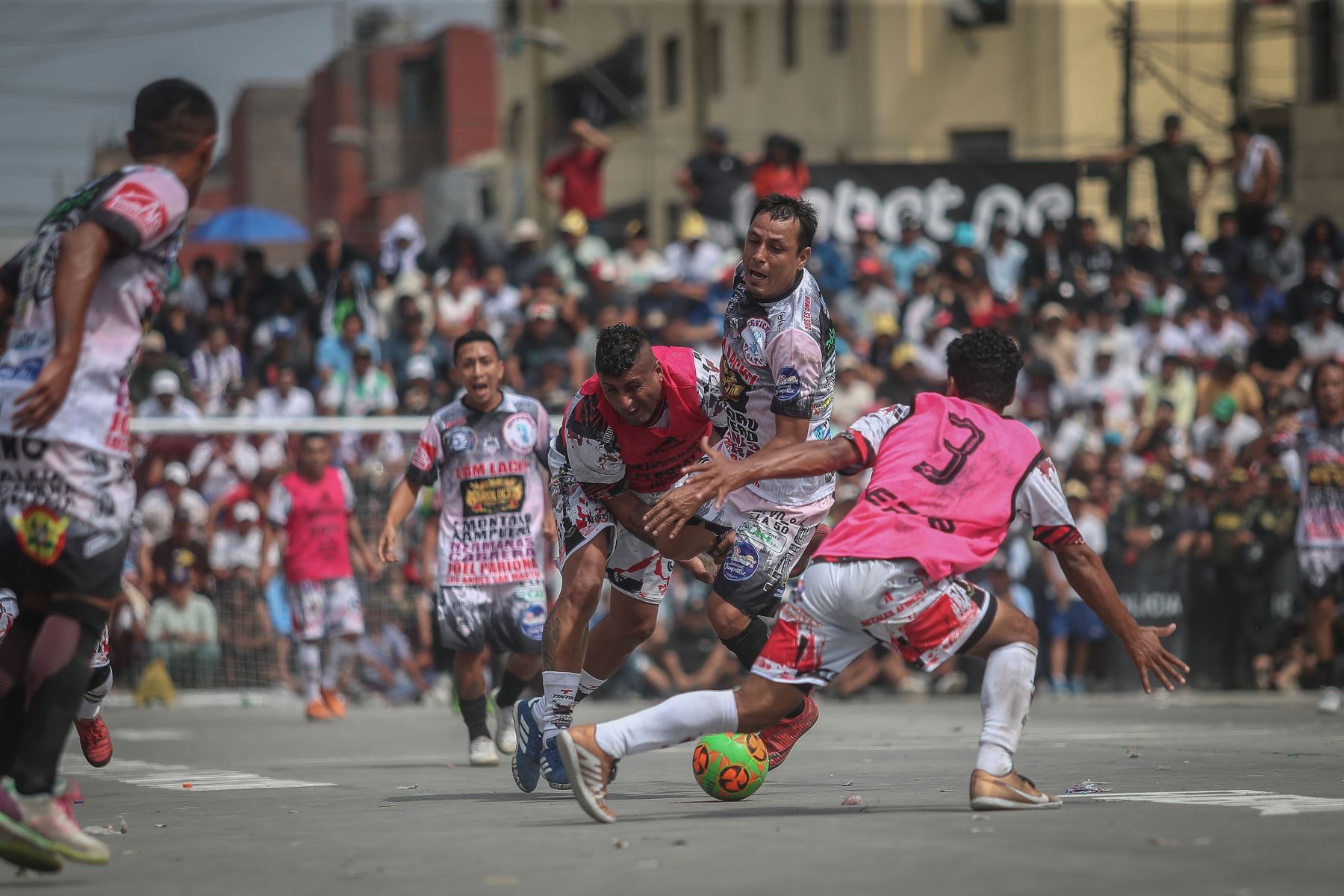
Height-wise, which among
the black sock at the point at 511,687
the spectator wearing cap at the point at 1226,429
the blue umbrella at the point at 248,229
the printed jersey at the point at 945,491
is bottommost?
the black sock at the point at 511,687

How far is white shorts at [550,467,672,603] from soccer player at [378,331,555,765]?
222cm

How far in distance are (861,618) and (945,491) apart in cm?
55

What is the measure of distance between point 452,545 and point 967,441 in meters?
5.03

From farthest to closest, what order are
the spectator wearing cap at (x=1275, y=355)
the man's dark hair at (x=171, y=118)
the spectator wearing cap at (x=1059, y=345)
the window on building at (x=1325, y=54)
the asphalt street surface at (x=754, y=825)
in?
1. the window on building at (x=1325, y=54)
2. the spectator wearing cap at (x=1059, y=345)
3. the spectator wearing cap at (x=1275, y=355)
4. the man's dark hair at (x=171, y=118)
5. the asphalt street surface at (x=754, y=825)

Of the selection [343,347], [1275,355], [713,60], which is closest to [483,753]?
[343,347]

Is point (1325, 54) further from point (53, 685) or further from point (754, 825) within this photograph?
point (53, 685)

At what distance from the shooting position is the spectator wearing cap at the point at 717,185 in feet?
75.8

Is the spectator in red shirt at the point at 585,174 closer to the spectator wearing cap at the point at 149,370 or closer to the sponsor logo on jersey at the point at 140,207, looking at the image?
the spectator wearing cap at the point at 149,370

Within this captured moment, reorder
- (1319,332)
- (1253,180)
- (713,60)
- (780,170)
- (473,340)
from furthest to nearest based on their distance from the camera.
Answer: (713,60) → (1253,180) → (780,170) → (1319,332) → (473,340)

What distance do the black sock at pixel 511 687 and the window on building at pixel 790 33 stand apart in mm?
31087

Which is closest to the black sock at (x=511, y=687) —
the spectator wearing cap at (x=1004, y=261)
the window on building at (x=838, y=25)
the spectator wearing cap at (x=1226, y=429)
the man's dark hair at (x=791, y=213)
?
the man's dark hair at (x=791, y=213)

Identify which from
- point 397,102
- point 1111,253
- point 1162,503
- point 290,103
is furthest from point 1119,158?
point 290,103

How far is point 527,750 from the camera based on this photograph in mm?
A: 8242

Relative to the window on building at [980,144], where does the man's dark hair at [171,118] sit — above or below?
below
